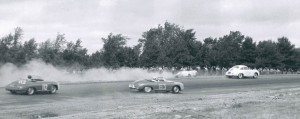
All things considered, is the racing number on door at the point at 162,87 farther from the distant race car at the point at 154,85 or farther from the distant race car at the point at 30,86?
the distant race car at the point at 30,86

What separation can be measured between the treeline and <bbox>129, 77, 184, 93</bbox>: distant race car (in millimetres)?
16869

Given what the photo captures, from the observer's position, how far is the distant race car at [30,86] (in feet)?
85.5

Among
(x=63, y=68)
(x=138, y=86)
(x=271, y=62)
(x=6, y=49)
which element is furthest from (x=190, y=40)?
(x=138, y=86)

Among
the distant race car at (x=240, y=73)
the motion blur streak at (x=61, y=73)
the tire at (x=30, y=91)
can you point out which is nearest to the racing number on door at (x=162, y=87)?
the tire at (x=30, y=91)

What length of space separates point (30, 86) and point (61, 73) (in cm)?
1785

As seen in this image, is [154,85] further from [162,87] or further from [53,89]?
[53,89]

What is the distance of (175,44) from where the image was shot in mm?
60719

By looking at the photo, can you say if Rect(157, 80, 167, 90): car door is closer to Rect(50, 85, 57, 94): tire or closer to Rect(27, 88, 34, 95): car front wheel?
Rect(50, 85, 57, 94): tire

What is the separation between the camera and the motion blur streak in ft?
129

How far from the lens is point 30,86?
26391mm

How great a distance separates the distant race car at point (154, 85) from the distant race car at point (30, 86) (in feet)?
17.5

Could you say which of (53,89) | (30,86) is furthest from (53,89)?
(30,86)

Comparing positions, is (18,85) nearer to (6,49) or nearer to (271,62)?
(6,49)

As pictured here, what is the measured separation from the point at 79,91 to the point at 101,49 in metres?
21.3
